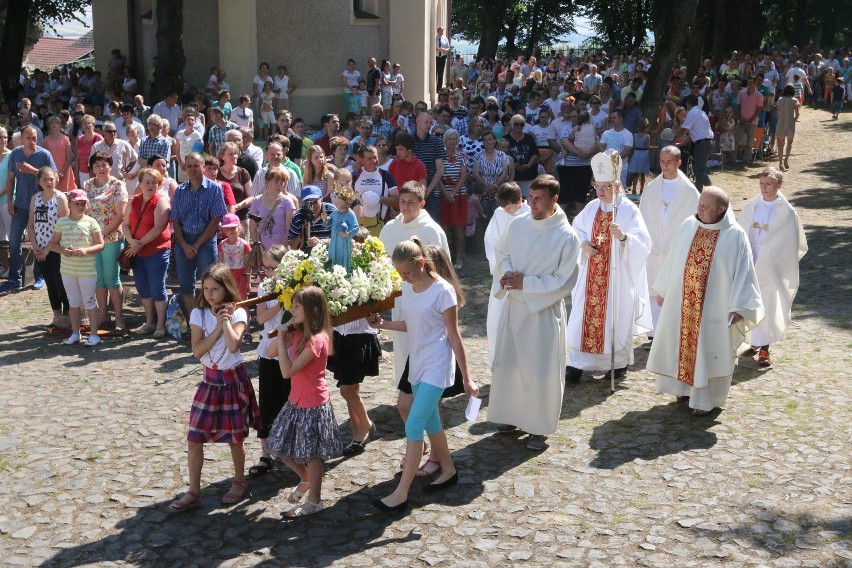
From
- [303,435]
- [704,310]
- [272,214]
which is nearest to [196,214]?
[272,214]

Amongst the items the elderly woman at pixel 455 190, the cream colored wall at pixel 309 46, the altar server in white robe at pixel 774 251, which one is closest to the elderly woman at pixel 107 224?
the elderly woman at pixel 455 190

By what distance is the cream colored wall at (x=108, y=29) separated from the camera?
2750 centimetres

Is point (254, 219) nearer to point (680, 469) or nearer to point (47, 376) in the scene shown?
point (47, 376)

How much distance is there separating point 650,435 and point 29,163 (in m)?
8.44

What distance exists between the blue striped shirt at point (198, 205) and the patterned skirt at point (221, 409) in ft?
13.5

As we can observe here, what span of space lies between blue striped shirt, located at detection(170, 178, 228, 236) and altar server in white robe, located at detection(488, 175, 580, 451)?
3.93 meters

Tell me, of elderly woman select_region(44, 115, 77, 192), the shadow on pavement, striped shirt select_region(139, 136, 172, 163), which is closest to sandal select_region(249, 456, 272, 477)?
the shadow on pavement

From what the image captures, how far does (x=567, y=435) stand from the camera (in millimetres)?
8305

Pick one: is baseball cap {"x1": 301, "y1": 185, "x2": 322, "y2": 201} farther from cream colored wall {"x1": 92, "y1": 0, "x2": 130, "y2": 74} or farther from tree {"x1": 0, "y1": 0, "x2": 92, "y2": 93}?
tree {"x1": 0, "y1": 0, "x2": 92, "y2": 93}

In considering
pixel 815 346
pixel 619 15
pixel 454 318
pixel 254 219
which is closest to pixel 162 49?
pixel 254 219

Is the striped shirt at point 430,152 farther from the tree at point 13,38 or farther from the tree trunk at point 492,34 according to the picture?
the tree trunk at point 492,34

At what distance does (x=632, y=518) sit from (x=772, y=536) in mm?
821

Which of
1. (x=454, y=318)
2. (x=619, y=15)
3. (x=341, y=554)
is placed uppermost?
(x=619, y=15)

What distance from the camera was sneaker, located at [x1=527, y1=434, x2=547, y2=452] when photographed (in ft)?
26.1
